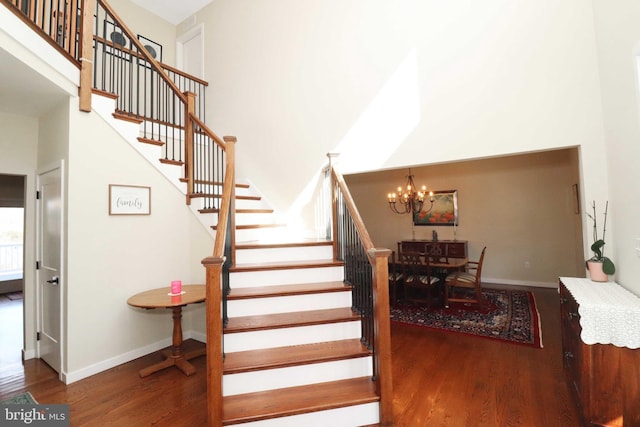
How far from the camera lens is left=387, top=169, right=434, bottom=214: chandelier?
600 cm

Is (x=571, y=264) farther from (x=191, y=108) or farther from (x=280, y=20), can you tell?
(x=191, y=108)

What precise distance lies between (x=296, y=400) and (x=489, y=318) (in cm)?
332

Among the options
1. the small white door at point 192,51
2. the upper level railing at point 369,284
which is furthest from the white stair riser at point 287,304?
the small white door at point 192,51

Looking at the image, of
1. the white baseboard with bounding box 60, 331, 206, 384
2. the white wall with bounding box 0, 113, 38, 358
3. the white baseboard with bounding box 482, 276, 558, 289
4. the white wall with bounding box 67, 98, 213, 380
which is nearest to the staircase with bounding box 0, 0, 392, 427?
the white wall with bounding box 67, 98, 213, 380

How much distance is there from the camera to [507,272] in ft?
20.7

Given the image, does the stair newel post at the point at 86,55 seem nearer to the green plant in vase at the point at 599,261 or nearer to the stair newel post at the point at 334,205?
the stair newel post at the point at 334,205

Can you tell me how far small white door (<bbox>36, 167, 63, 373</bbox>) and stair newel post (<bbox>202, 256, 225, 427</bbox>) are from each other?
6.66ft

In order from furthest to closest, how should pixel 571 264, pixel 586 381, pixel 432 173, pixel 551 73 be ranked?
pixel 432 173 → pixel 571 264 → pixel 551 73 → pixel 586 381

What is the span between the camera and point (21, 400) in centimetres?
244

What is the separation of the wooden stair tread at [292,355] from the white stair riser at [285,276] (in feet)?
2.20

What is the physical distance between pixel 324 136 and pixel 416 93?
1256 millimetres

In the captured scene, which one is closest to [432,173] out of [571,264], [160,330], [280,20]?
[571,264]

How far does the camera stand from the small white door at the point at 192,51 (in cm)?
543

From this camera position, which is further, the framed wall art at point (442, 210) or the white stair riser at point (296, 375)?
the framed wall art at point (442, 210)
